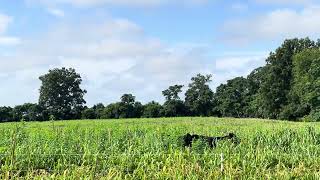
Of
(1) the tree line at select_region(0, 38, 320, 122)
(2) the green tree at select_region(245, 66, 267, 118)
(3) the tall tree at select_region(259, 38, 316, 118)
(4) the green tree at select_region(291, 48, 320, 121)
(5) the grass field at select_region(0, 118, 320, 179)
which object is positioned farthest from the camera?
(2) the green tree at select_region(245, 66, 267, 118)

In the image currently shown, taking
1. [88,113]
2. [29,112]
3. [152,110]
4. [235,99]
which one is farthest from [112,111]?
[235,99]

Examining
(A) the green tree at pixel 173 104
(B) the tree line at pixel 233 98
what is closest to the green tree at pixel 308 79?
(B) the tree line at pixel 233 98

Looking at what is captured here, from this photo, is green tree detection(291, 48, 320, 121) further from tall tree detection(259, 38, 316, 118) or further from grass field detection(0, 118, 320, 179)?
grass field detection(0, 118, 320, 179)

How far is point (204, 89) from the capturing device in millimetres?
99812

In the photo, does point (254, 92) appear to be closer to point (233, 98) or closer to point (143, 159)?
point (233, 98)

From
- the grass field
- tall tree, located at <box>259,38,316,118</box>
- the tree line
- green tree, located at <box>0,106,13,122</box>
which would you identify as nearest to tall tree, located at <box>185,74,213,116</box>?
the tree line

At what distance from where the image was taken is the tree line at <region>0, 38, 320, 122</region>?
72.5 metres

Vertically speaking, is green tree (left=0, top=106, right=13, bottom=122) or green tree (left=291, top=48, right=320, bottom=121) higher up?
green tree (left=291, top=48, right=320, bottom=121)

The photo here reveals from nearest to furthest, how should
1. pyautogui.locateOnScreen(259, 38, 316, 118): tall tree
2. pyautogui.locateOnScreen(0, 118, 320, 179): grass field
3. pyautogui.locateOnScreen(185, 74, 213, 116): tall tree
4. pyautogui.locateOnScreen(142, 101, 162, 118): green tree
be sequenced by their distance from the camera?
pyautogui.locateOnScreen(0, 118, 320, 179): grass field → pyautogui.locateOnScreen(259, 38, 316, 118): tall tree → pyautogui.locateOnScreen(142, 101, 162, 118): green tree → pyautogui.locateOnScreen(185, 74, 213, 116): tall tree

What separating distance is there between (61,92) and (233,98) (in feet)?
91.9

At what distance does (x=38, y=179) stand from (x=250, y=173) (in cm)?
390

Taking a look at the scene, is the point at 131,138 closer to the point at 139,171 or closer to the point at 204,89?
the point at 139,171

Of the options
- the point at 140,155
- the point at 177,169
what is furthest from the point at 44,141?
the point at 177,169

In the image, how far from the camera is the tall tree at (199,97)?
93375 mm
